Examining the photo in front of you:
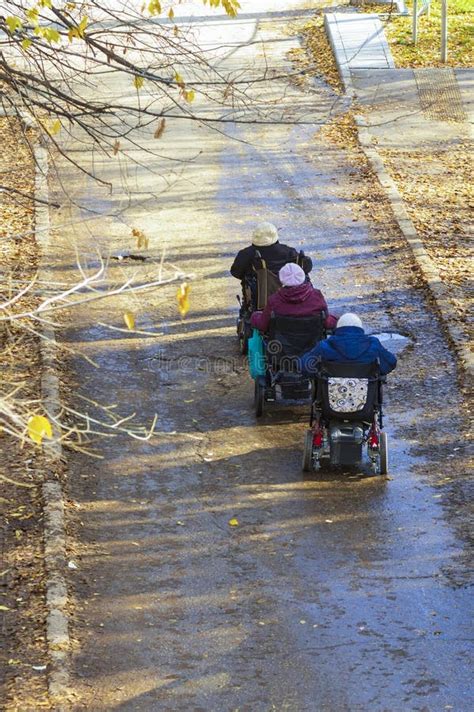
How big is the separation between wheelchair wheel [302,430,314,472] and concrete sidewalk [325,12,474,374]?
2.58m

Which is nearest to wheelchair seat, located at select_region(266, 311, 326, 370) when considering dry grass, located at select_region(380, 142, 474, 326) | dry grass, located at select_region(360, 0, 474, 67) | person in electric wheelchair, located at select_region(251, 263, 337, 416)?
person in electric wheelchair, located at select_region(251, 263, 337, 416)

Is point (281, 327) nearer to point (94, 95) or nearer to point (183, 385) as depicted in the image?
point (183, 385)

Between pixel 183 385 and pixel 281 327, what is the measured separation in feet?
4.81

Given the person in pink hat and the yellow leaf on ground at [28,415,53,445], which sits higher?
the yellow leaf on ground at [28,415,53,445]

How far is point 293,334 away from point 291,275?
514 mm

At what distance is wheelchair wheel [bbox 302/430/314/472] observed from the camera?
30.8 ft

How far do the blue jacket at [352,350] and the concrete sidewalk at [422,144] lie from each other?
235 centimetres

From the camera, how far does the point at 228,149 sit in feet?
64.0

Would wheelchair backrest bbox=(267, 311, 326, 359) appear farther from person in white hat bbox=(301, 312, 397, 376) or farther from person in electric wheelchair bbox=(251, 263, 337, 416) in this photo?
person in white hat bbox=(301, 312, 397, 376)

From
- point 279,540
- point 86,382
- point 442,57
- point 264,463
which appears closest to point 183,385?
point 86,382

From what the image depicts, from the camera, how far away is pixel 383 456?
937 centimetres

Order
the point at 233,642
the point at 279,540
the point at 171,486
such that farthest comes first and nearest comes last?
1. the point at 171,486
2. the point at 279,540
3. the point at 233,642

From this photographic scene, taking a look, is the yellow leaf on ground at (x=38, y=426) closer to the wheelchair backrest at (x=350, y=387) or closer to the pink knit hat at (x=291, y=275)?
the wheelchair backrest at (x=350, y=387)

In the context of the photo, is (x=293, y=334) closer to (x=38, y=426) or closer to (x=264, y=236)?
(x=264, y=236)
